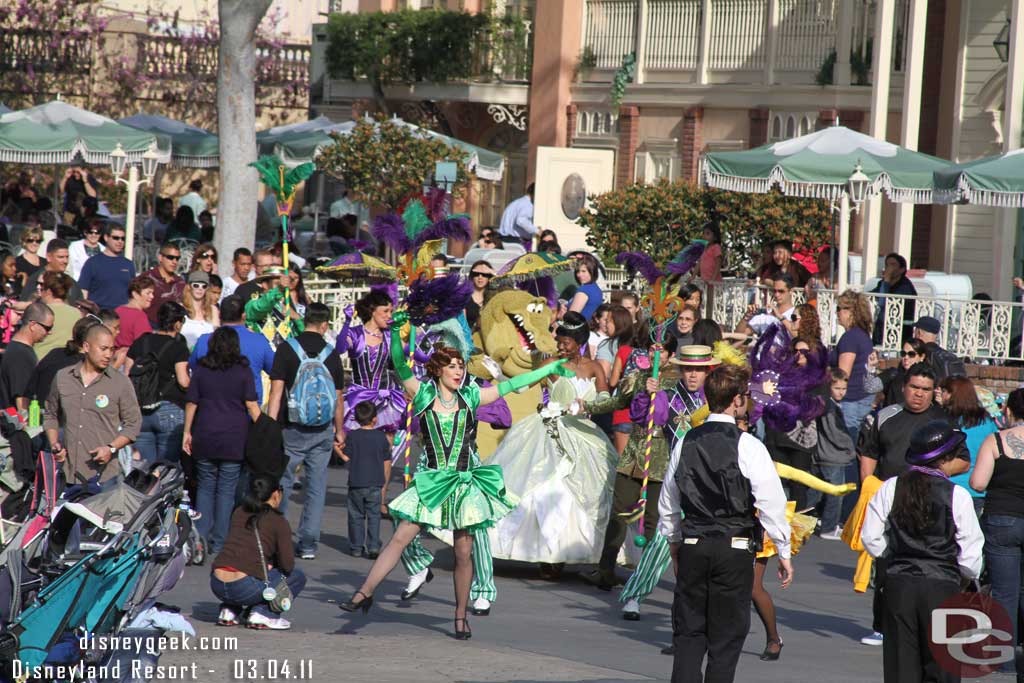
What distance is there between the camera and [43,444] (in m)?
10.1

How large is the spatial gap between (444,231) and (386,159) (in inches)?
530

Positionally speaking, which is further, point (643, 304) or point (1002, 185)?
point (1002, 185)

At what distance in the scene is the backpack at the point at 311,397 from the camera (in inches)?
447

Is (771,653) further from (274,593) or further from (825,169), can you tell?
(825,169)

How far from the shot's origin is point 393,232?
10.5 meters

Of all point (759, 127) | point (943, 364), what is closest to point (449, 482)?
point (943, 364)

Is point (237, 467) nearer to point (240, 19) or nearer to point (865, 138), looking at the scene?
point (865, 138)

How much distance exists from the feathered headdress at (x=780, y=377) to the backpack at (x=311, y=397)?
2.97 meters

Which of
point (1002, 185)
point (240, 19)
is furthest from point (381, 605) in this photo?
point (240, 19)

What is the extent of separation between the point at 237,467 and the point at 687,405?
313 cm

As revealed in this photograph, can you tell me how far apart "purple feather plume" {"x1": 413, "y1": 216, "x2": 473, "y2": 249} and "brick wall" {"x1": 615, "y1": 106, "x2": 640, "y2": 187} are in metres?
17.5

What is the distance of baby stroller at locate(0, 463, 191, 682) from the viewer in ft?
23.2

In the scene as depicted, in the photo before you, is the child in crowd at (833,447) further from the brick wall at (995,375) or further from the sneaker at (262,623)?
the sneaker at (262,623)

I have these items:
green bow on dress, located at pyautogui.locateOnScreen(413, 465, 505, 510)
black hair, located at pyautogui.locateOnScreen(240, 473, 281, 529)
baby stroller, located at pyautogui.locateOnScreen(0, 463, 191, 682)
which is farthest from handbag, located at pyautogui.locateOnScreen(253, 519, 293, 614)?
baby stroller, located at pyautogui.locateOnScreen(0, 463, 191, 682)
